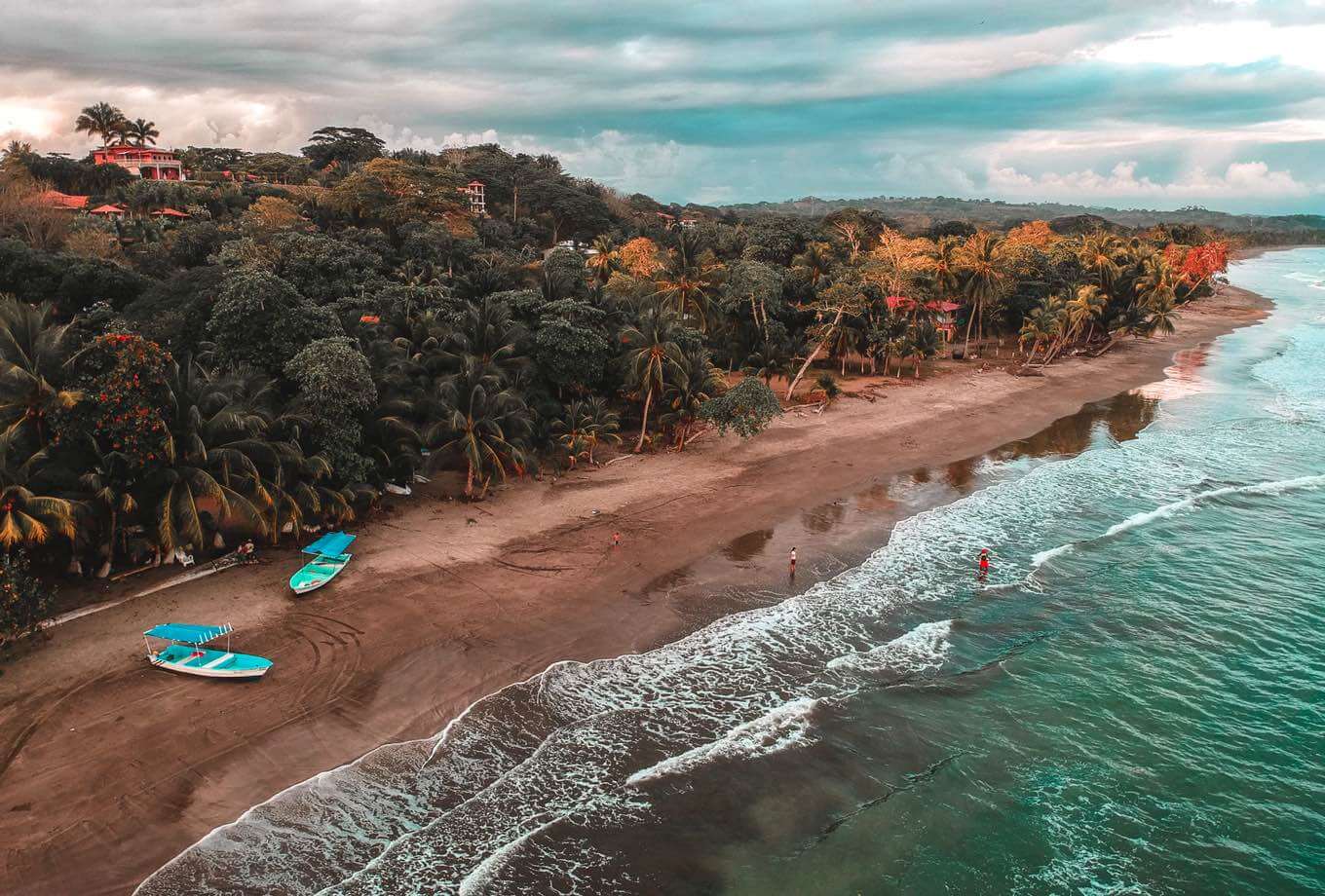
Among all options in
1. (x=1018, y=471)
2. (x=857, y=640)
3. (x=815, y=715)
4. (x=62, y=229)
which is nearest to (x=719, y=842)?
(x=815, y=715)

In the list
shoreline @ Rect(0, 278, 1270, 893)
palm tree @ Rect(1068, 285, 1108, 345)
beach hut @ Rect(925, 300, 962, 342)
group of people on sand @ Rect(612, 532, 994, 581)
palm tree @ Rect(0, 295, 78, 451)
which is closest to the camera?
shoreline @ Rect(0, 278, 1270, 893)

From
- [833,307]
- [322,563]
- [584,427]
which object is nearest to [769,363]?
[833,307]

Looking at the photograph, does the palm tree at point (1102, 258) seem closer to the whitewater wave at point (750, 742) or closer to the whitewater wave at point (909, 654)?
the whitewater wave at point (909, 654)

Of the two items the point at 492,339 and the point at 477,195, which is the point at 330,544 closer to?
the point at 492,339

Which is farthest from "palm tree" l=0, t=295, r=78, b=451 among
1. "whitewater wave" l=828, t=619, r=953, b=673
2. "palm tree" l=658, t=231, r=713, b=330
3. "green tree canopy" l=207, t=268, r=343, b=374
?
"palm tree" l=658, t=231, r=713, b=330

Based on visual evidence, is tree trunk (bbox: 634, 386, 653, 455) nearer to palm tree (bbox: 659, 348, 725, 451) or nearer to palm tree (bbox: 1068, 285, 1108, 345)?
palm tree (bbox: 659, 348, 725, 451)

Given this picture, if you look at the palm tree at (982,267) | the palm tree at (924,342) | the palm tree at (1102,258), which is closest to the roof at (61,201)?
the palm tree at (924,342)
